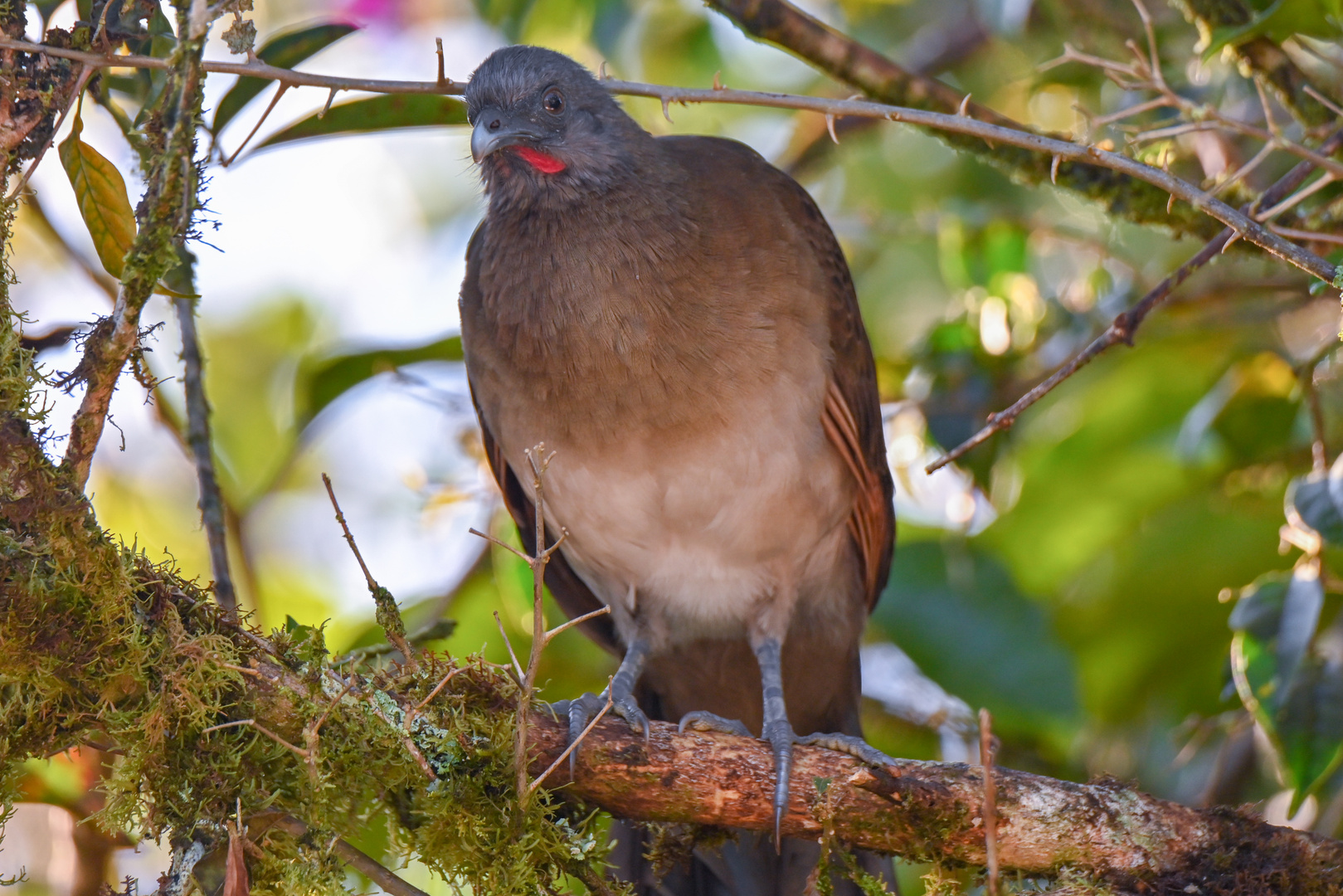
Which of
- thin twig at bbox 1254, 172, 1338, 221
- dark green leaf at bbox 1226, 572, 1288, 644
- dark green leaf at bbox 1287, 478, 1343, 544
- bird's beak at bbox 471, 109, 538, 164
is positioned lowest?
dark green leaf at bbox 1226, 572, 1288, 644

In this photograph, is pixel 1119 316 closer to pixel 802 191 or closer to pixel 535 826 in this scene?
pixel 802 191

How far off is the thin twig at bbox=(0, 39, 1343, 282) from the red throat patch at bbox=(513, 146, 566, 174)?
27.0 inches

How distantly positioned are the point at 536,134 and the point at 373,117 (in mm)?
535

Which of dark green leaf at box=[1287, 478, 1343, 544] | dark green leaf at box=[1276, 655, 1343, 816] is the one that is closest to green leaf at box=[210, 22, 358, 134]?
dark green leaf at box=[1287, 478, 1343, 544]

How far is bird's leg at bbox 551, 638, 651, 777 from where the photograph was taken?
2.52 m

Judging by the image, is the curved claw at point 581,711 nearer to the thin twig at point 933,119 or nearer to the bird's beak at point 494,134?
the thin twig at point 933,119

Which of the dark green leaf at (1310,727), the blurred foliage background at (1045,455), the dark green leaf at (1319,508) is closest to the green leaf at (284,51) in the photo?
the blurred foliage background at (1045,455)

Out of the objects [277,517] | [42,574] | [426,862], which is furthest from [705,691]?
[277,517]

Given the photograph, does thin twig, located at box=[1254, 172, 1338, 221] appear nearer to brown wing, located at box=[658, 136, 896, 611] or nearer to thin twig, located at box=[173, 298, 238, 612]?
brown wing, located at box=[658, 136, 896, 611]

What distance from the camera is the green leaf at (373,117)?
2.88m

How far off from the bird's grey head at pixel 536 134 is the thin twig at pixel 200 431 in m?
0.84

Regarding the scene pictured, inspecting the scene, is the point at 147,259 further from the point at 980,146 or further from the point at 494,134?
the point at 980,146

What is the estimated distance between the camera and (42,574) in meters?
1.99

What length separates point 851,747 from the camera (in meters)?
2.71
